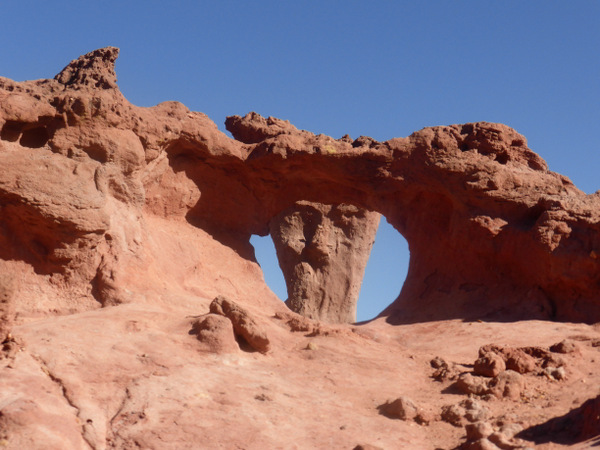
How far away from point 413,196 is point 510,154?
5.27ft

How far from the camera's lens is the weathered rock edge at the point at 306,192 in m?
7.64

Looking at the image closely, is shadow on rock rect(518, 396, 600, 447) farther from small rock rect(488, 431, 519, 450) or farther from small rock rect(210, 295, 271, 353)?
small rock rect(210, 295, 271, 353)

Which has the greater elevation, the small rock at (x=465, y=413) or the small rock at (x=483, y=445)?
the small rock at (x=465, y=413)

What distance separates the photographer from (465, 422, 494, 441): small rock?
17.3 feet

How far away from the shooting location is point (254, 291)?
33.0 ft

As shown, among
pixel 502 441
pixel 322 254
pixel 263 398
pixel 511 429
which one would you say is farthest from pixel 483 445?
pixel 322 254

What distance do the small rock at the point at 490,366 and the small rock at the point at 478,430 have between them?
1404mm

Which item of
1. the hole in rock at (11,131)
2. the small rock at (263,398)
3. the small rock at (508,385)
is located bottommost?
the small rock at (263,398)

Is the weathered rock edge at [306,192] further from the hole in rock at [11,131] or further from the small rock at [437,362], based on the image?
the small rock at [437,362]

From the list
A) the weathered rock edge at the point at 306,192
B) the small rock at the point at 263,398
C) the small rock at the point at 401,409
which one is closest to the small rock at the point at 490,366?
the small rock at the point at 401,409

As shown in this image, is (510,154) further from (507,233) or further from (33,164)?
(33,164)

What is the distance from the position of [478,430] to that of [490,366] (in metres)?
1.60

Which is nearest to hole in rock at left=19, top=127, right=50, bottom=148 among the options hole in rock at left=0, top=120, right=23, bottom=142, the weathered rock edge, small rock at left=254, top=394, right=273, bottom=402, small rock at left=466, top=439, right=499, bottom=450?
the weathered rock edge

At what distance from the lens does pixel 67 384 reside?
17.5 feet
